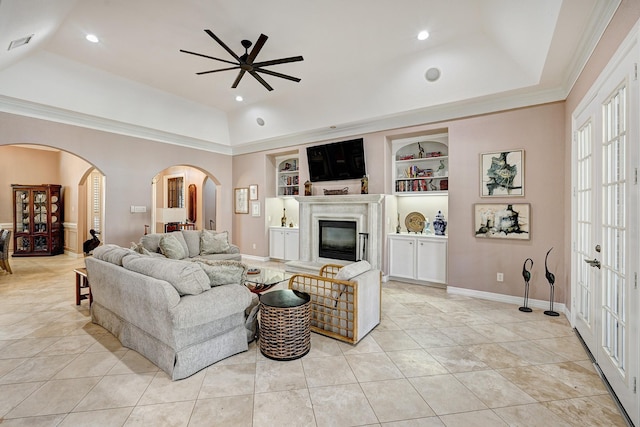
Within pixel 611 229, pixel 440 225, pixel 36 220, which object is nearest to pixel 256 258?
pixel 440 225

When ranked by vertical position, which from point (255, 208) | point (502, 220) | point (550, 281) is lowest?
point (550, 281)

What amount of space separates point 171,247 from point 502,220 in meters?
5.26

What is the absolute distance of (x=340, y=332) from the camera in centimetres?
300

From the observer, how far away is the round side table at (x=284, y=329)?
2.55 metres

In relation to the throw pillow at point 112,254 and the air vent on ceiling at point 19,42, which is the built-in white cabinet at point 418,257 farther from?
the air vent on ceiling at point 19,42

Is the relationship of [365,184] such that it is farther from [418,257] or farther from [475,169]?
[475,169]

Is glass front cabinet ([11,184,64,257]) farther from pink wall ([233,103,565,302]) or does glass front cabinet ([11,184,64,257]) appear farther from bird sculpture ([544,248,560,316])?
bird sculpture ([544,248,560,316])

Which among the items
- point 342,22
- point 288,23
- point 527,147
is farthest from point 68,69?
point 527,147

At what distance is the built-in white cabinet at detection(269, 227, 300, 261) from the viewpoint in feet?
22.2

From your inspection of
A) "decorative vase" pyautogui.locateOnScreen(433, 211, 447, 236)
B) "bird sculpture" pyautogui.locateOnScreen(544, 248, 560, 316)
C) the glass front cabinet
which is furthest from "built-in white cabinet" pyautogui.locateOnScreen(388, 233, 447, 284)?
the glass front cabinet

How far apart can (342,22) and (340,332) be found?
356 centimetres

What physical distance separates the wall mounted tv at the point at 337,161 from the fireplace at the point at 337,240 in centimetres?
94

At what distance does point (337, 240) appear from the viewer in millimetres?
5938

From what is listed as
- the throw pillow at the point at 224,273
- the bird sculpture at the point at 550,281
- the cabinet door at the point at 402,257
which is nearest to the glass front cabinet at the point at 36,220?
the throw pillow at the point at 224,273
